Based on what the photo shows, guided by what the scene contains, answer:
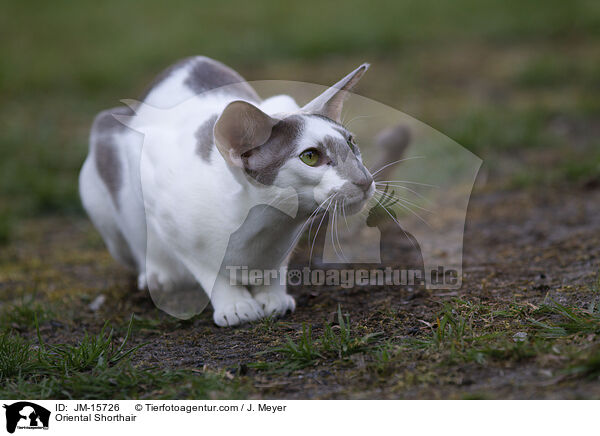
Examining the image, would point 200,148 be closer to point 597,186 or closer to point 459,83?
point 597,186

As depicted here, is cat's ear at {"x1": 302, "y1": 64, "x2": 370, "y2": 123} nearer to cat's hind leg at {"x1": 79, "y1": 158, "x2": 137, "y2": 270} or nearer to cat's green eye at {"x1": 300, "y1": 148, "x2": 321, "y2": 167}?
cat's green eye at {"x1": 300, "y1": 148, "x2": 321, "y2": 167}

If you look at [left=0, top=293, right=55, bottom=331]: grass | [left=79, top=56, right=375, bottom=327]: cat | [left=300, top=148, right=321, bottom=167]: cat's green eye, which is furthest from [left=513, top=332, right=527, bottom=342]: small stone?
[left=0, top=293, right=55, bottom=331]: grass

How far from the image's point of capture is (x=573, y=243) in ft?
11.1

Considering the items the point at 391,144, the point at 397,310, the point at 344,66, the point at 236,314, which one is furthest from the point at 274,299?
the point at 344,66

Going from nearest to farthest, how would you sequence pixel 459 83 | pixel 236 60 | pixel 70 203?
pixel 70 203 → pixel 459 83 → pixel 236 60

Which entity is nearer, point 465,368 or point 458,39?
point 465,368

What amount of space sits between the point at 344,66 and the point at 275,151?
4524 millimetres

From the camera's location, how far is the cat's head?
2.38 m

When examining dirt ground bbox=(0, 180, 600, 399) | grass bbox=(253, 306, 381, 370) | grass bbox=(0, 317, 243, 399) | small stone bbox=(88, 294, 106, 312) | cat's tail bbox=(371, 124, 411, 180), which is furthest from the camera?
cat's tail bbox=(371, 124, 411, 180)

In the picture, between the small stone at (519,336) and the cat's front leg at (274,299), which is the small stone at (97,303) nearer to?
the cat's front leg at (274,299)

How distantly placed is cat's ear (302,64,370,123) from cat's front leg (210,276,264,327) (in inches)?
30.4

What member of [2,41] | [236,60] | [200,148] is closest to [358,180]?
[200,148]

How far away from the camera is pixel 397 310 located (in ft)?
9.02
